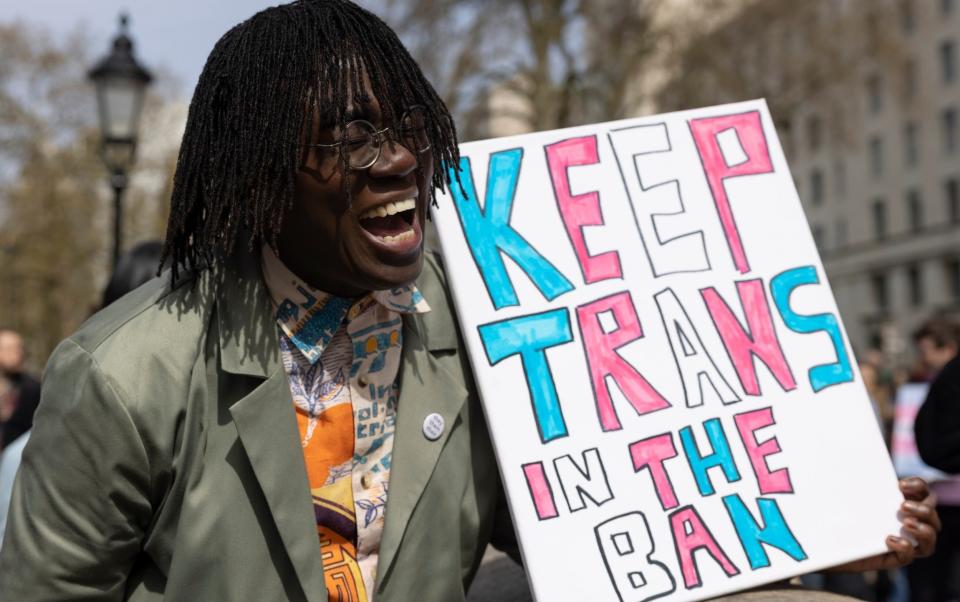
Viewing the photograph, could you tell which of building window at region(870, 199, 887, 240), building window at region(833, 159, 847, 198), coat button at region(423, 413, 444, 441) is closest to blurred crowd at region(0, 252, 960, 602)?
coat button at region(423, 413, 444, 441)

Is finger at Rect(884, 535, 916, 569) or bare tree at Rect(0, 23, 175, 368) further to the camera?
bare tree at Rect(0, 23, 175, 368)

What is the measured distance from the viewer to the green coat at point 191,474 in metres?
1.57

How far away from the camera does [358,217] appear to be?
65.9 inches

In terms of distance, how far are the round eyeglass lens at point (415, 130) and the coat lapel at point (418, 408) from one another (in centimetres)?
34

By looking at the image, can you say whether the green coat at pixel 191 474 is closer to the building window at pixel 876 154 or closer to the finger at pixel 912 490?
the finger at pixel 912 490

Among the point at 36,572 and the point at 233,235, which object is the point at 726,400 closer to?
the point at 233,235

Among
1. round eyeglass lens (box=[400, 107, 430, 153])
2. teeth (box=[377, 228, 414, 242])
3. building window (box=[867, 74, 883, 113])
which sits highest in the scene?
building window (box=[867, 74, 883, 113])

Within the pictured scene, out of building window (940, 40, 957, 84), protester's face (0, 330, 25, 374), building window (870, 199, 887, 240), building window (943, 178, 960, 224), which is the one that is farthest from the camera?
building window (870, 199, 887, 240)

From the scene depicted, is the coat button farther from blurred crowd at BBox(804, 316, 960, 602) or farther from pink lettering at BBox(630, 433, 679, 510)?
blurred crowd at BBox(804, 316, 960, 602)

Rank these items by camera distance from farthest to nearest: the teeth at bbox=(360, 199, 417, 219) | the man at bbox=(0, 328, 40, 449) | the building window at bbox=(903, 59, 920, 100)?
the building window at bbox=(903, 59, 920, 100) → the man at bbox=(0, 328, 40, 449) → the teeth at bbox=(360, 199, 417, 219)

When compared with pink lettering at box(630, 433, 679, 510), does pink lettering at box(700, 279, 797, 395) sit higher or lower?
higher

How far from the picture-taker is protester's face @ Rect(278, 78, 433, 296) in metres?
1.66

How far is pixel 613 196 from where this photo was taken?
7.13ft

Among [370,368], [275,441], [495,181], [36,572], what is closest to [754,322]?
[495,181]
